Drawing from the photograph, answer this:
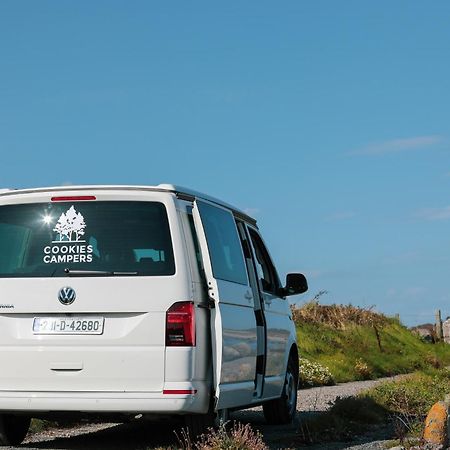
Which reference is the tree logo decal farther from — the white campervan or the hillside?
the hillside

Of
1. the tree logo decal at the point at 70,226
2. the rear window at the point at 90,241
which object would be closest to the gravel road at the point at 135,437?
the rear window at the point at 90,241

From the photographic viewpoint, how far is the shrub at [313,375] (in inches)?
827

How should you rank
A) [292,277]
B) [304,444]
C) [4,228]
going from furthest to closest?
[292,277] < [304,444] < [4,228]

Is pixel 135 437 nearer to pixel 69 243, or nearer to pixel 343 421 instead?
pixel 343 421

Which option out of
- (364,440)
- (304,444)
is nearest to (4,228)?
(304,444)

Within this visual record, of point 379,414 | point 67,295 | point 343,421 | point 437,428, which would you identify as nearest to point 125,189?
point 67,295

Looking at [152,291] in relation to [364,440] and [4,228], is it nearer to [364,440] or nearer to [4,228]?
[4,228]

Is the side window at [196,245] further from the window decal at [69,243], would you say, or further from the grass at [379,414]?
the grass at [379,414]

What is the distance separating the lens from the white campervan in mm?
8672

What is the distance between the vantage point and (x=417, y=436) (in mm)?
9961

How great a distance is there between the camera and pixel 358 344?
28.5 metres

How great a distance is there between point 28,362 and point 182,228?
5.60 ft

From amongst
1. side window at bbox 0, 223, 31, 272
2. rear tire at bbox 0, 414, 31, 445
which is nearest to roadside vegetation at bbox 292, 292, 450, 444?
rear tire at bbox 0, 414, 31, 445

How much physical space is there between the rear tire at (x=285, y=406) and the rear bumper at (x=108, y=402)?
3.62 m
